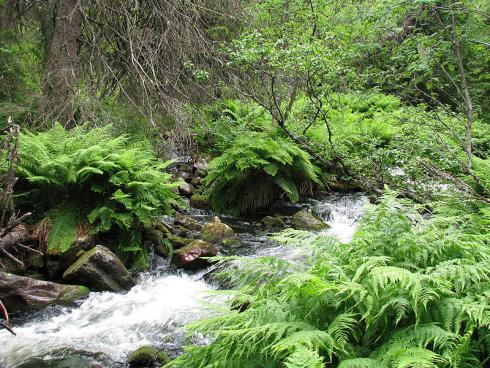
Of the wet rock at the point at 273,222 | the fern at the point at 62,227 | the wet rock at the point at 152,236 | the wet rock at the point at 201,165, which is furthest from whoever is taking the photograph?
the wet rock at the point at 201,165

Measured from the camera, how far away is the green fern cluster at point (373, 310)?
7.34 ft

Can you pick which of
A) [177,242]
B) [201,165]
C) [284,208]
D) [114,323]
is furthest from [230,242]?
[201,165]

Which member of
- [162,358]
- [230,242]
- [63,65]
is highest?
[63,65]

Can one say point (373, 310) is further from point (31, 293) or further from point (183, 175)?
point (183, 175)

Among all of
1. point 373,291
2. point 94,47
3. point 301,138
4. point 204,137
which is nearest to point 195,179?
point 204,137

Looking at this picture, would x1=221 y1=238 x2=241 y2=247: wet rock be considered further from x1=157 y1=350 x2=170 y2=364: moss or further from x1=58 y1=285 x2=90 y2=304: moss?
x1=157 y1=350 x2=170 y2=364: moss

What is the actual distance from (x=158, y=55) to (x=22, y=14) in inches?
116

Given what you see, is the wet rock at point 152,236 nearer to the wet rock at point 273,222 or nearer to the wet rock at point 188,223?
the wet rock at point 188,223

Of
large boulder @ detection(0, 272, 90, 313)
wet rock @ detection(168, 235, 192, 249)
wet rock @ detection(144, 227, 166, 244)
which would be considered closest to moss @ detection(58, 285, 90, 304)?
large boulder @ detection(0, 272, 90, 313)

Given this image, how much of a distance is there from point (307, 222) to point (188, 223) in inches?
84.9

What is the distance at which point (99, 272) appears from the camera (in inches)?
213

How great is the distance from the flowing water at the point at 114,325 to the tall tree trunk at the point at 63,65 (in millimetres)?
3932

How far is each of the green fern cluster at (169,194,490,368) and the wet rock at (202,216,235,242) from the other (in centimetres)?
386

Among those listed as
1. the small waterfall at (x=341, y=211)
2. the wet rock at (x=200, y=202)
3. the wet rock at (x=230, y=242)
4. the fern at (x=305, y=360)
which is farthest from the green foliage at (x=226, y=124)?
the fern at (x=305, y=360)
